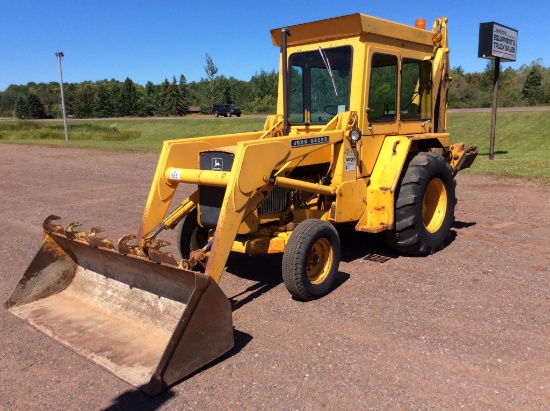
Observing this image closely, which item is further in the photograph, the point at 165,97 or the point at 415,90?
the point at 165,97

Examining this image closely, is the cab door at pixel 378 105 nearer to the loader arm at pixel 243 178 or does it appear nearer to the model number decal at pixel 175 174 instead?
the loader arm at pixel 243 178

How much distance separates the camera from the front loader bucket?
344cm

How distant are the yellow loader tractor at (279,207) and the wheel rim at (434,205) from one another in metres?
0.02

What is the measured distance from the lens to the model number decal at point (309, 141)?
4.83 meters

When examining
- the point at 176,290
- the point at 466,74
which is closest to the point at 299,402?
the point at 176,290

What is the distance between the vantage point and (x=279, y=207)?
208 inches

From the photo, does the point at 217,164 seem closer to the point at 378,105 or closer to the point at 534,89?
the point at 378,105

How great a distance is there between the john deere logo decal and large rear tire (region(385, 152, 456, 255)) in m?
2.07

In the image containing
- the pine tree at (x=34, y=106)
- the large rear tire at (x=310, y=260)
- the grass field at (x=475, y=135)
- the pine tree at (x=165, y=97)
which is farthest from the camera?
the pine tree at (x=34, y=106)

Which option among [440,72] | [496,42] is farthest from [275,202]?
[496,42]

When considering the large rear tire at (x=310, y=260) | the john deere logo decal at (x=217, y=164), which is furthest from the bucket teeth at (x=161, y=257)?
the john deere logo decal at (x=217, y=164)

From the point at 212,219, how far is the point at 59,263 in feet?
5.02

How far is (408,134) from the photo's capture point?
623cm

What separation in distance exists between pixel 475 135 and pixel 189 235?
20.7m
